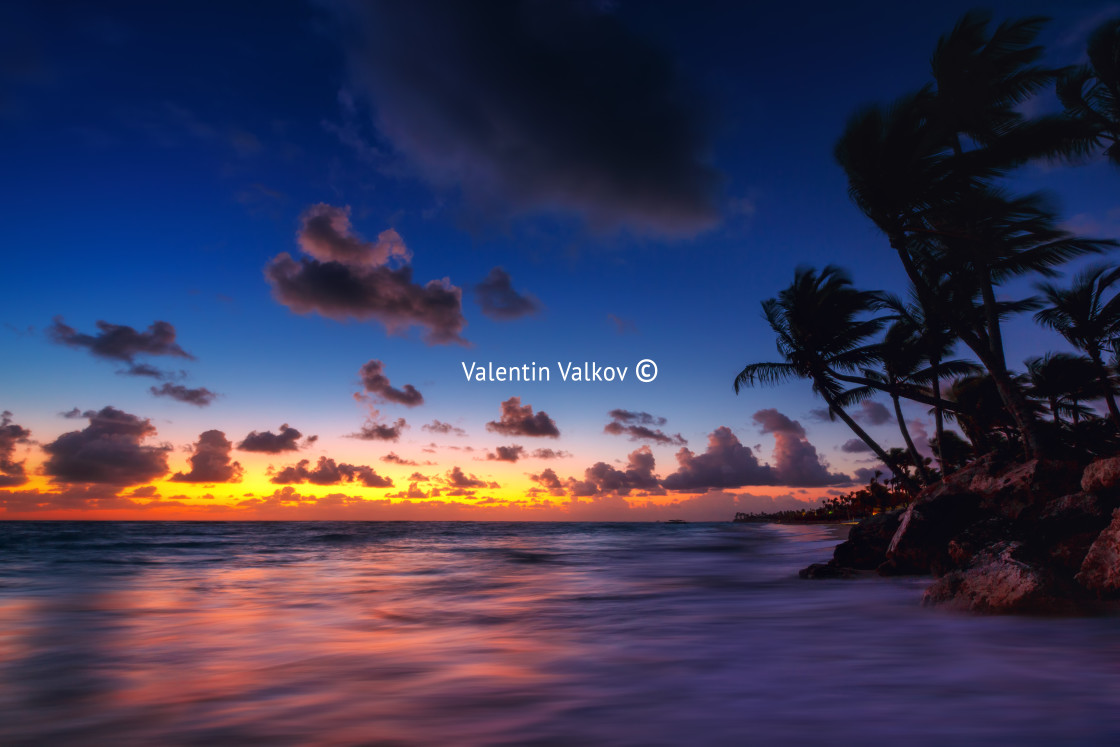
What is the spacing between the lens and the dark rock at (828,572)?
933cm

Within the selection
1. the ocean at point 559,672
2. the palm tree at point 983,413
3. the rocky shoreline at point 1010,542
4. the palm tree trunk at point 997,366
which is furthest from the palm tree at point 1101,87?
the palm tree at point 983,413

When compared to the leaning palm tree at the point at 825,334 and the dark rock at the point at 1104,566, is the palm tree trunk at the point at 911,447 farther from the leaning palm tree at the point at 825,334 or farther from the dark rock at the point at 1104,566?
the dark rock at the point at 1104,566

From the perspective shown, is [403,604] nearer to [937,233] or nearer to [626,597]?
[626,597]

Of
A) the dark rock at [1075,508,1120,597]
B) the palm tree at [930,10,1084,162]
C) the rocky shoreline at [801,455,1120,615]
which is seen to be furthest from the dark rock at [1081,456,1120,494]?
the palm tree at [930,10,1084,162]

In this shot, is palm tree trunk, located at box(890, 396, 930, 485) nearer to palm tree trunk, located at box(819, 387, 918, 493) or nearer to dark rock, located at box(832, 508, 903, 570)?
palm tree trunk, located at box(819, 387, 918, 493)

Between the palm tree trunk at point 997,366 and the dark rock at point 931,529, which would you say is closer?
the dark rock at point 931,529

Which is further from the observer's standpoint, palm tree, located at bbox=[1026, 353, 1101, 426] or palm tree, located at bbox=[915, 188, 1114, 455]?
palm tree, located at bbox=[1026, 353, 1101, 426]

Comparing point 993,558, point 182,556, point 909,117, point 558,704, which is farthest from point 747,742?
point 182,556

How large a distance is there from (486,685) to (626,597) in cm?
476

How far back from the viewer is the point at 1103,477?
6.38 meters

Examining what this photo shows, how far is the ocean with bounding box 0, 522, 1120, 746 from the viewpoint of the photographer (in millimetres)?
2900

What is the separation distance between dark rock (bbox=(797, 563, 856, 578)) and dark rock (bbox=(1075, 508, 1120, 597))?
4.02m

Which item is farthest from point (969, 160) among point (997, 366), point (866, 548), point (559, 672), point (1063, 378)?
point (1063, 378)

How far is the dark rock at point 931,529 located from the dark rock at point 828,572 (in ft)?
2.55
